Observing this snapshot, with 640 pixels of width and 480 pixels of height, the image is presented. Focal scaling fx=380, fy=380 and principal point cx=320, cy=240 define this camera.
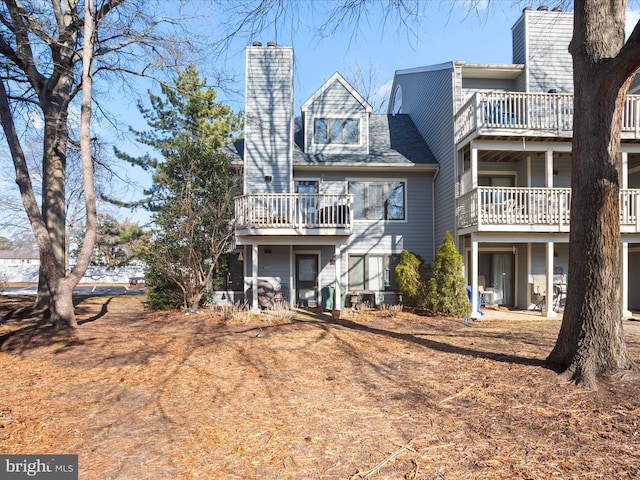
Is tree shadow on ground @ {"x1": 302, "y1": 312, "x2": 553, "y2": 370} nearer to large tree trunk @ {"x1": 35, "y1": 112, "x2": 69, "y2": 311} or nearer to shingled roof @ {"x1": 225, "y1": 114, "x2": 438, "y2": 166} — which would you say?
shingled roof @ {"x1": 225, "y1": 114, "x2": 438, "y2": 166}

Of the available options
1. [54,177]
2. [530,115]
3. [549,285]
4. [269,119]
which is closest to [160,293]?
[54,177]

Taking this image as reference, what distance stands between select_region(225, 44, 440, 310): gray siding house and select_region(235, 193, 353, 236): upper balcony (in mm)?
1202

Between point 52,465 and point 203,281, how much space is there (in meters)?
8.46

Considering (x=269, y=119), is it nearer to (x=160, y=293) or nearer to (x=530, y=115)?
(x=160, y=293)

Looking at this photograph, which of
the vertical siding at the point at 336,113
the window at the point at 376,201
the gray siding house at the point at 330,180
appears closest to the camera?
the gray siding house at the point at 330,180

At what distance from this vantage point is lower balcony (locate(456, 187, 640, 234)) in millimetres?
10648

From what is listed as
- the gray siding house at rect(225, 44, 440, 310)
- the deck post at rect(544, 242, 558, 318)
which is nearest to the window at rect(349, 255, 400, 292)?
the gray siding house at rect(225, 44, 440, 310)

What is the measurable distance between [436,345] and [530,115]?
7.87m

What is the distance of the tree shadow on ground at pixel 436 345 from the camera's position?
5.87 m

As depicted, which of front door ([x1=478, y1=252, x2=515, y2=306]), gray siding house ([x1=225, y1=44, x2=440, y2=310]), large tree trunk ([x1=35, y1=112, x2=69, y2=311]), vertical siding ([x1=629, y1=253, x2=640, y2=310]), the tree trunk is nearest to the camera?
the tree trunk

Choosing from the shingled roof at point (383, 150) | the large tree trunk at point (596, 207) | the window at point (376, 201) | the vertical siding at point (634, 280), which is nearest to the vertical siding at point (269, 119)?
the shingled roof at point (383, 150)

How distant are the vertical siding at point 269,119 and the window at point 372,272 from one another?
364 centimetres

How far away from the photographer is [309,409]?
4.18 metres

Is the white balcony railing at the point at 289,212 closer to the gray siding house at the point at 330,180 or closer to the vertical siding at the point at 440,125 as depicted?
the gray siding house at the point at 330,180
